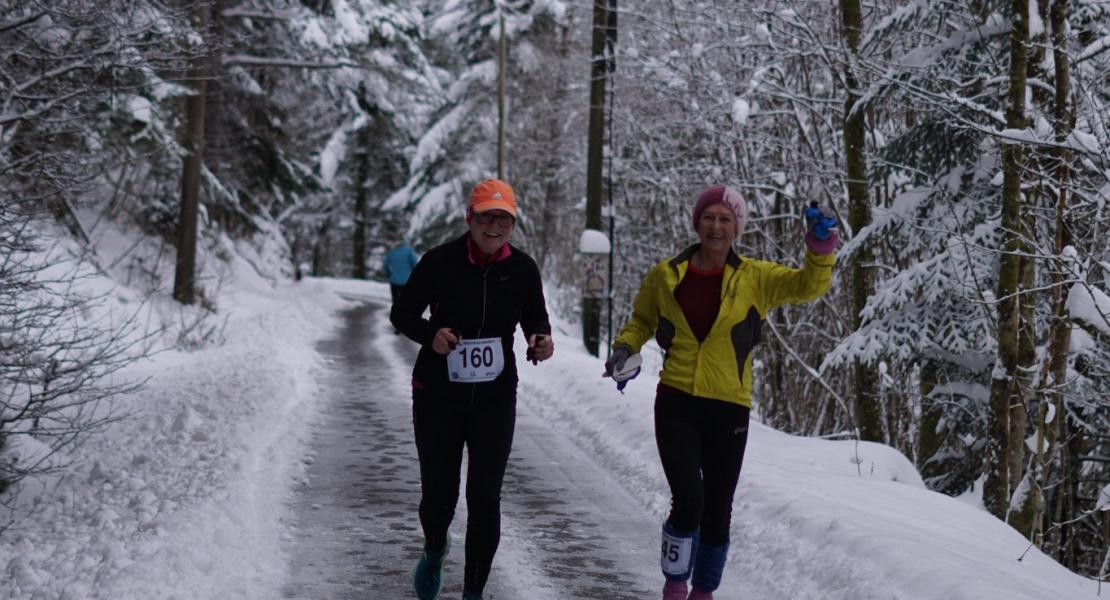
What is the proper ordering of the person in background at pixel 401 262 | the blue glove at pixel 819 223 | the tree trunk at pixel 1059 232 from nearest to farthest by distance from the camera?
the blue glove at pixel 819 223 < the tree trunk at pixel 1059 232 < the person in background at pixel 401 262

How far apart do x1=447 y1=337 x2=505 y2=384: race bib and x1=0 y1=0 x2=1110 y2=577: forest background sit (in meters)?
3.48

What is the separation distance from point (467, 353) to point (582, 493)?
3864 millimetres

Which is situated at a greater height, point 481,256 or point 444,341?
point 481,256

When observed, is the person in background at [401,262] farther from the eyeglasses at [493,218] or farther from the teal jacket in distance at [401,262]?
the eyeglasses at [493,218]

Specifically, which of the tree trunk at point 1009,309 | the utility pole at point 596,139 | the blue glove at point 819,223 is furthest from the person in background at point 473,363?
the utility pole at point 596,139

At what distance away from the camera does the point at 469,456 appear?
5.12 metres

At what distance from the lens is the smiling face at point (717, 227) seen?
5109 millimetres

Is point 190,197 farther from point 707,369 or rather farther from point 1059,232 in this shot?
point 707,369

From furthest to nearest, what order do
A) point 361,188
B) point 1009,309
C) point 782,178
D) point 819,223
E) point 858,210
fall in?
point 361,188 → point 782,178 → point 858,210 → point 1009,309 → point 819,223

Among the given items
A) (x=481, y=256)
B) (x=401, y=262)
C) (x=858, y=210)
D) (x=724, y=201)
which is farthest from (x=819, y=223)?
(x=401, y=262)

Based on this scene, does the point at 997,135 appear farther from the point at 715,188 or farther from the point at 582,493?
the point at 582,493

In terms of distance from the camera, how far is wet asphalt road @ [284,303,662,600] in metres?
6.04

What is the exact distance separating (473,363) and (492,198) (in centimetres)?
74

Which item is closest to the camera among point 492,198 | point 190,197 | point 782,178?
point 492,198
